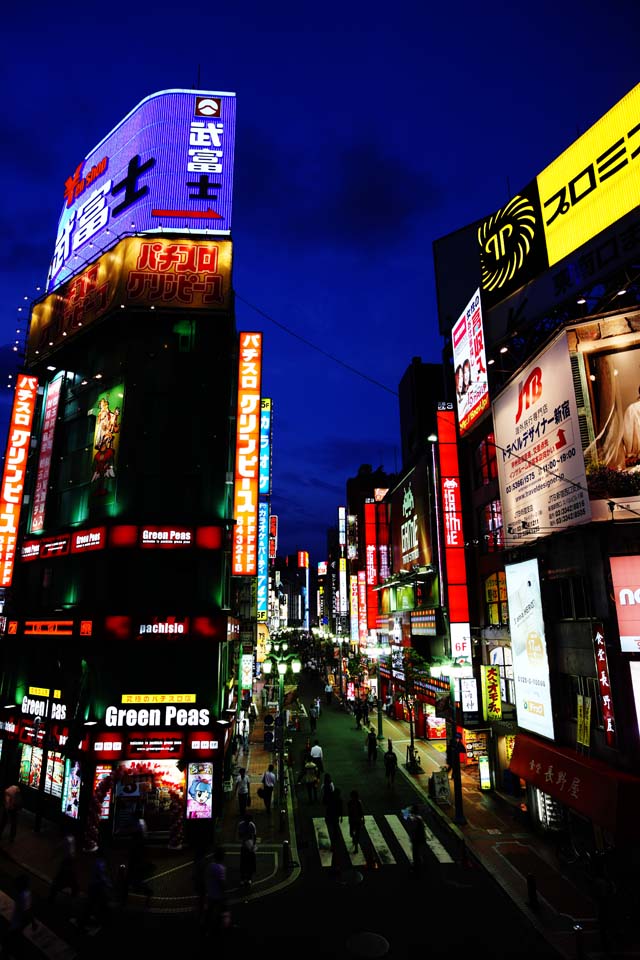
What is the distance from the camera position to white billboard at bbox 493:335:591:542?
1609 cm

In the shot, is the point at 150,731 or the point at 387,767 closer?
the point at 150,731

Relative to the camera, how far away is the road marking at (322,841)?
16.5 metres

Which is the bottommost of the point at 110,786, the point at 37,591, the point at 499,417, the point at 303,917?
the point at 303,917

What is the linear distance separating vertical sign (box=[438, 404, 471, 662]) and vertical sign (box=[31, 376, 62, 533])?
1899cm

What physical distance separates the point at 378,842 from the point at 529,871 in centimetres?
482

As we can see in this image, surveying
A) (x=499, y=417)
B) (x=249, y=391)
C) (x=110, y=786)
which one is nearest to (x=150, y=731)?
(x=110, y=786)

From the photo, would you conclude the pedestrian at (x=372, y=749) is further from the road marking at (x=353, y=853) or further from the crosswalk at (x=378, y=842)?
the road marking at (x=353, y=853)

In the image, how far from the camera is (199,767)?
1916cm

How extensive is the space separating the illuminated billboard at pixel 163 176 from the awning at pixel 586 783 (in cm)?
2534

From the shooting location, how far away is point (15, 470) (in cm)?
2517

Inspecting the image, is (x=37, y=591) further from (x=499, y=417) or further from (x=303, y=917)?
(x=499, y=417)

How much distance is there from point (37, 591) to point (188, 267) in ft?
54.5

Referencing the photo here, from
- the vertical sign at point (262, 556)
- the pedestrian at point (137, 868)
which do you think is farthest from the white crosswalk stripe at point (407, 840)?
the vertical sign at point (262, 556)

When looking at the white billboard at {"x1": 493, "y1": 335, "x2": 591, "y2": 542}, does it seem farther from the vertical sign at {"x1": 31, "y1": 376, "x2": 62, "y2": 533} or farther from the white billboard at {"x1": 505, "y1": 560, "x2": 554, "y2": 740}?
the vertical sign at {"x1": 31, "y1": 376, "x2": 62, "y2": 533}
